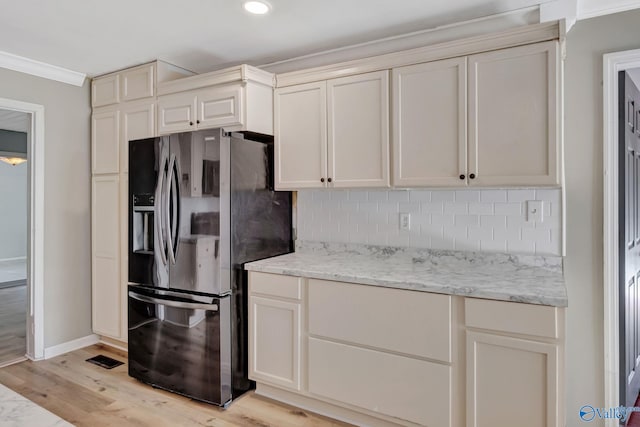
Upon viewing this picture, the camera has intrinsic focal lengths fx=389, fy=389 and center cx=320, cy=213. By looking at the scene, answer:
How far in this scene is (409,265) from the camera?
96.0 inches

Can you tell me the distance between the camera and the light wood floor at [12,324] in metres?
3.32

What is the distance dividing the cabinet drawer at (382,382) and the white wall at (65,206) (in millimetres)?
2333

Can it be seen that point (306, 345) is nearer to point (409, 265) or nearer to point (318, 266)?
point (318, 266)

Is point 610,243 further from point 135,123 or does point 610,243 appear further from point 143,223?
point 135,123

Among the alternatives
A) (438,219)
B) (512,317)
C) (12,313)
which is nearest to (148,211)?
(438,219)

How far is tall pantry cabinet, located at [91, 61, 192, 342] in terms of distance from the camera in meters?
3.13

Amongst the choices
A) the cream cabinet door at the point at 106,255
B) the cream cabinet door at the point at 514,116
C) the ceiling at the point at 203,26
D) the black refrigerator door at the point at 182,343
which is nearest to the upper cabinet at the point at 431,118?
the cream cabinet door at the point at 514,116

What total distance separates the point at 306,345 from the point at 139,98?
234 centimetres

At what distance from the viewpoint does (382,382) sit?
211 centimetres

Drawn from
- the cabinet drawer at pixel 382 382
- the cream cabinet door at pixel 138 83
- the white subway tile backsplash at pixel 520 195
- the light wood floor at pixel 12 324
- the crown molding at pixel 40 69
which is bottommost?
the light wood floor at pixel 12 324

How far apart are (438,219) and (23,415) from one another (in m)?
2.28

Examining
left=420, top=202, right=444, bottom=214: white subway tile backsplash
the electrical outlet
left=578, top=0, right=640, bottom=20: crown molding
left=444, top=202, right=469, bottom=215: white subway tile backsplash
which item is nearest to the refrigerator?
the electrical outlet

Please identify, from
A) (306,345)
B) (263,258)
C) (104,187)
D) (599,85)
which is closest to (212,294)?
(263,258)

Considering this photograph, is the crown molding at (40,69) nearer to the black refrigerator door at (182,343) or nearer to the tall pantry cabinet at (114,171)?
the tall pantry cabinet at (114,171)
